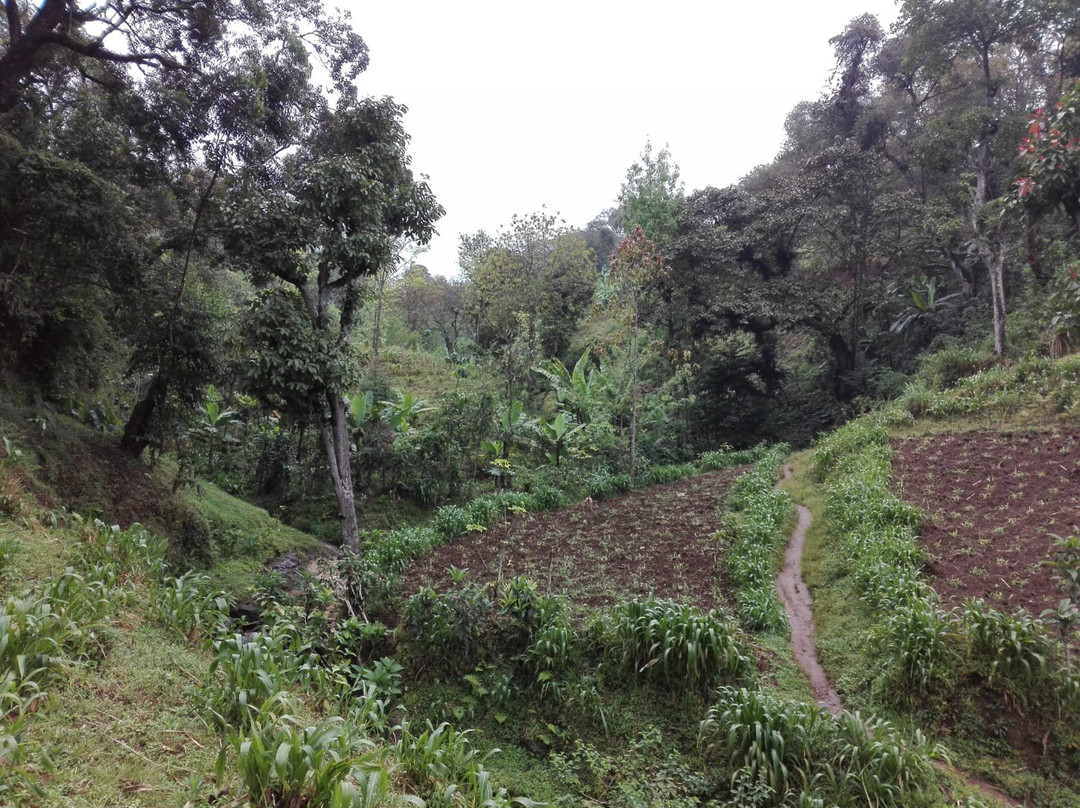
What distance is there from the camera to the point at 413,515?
11461 millimetres

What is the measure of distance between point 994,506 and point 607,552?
5162 millimetres

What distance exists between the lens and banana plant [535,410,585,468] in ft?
44.0

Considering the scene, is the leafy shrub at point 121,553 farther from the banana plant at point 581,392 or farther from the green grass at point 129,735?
the banana plant at point 581,392

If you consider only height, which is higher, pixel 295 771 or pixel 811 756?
pixel 295 771

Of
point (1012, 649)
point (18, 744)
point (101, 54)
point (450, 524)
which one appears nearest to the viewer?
point (18, 744)

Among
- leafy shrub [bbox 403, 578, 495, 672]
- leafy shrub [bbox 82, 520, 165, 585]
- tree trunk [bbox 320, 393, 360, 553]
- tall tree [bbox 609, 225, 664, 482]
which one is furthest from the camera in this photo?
tall tree [bbox 609, 225, 664, 482]

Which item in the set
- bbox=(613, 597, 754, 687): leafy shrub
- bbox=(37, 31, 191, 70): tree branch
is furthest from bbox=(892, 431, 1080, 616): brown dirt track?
bbox=(37, 31, 191, 70): tree branch

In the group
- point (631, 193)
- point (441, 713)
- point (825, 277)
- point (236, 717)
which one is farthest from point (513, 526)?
point (825, 277)

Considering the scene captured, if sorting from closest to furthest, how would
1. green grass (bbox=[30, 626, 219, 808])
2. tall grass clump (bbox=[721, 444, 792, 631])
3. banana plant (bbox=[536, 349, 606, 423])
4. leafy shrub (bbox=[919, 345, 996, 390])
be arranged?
green grass (bbox=[30, 626, 219, 808]) → tall grass clump (bbox=[721, 444, 792, 631]) → leafy shrub (bbox=[919, 345, 996, 390]) → banana plant (bbox=[536, 349, 606, 423])

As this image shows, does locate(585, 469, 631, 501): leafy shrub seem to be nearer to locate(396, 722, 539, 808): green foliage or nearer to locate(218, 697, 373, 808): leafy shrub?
locate(396, 722, 539, 808): green foliage

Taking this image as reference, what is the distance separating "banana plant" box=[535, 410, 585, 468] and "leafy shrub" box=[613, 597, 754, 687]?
8.23m

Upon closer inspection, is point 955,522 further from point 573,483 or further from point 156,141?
point 156,141

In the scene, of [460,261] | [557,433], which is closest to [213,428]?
[557,433]

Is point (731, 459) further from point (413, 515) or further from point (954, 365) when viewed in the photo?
point (413, 515)
